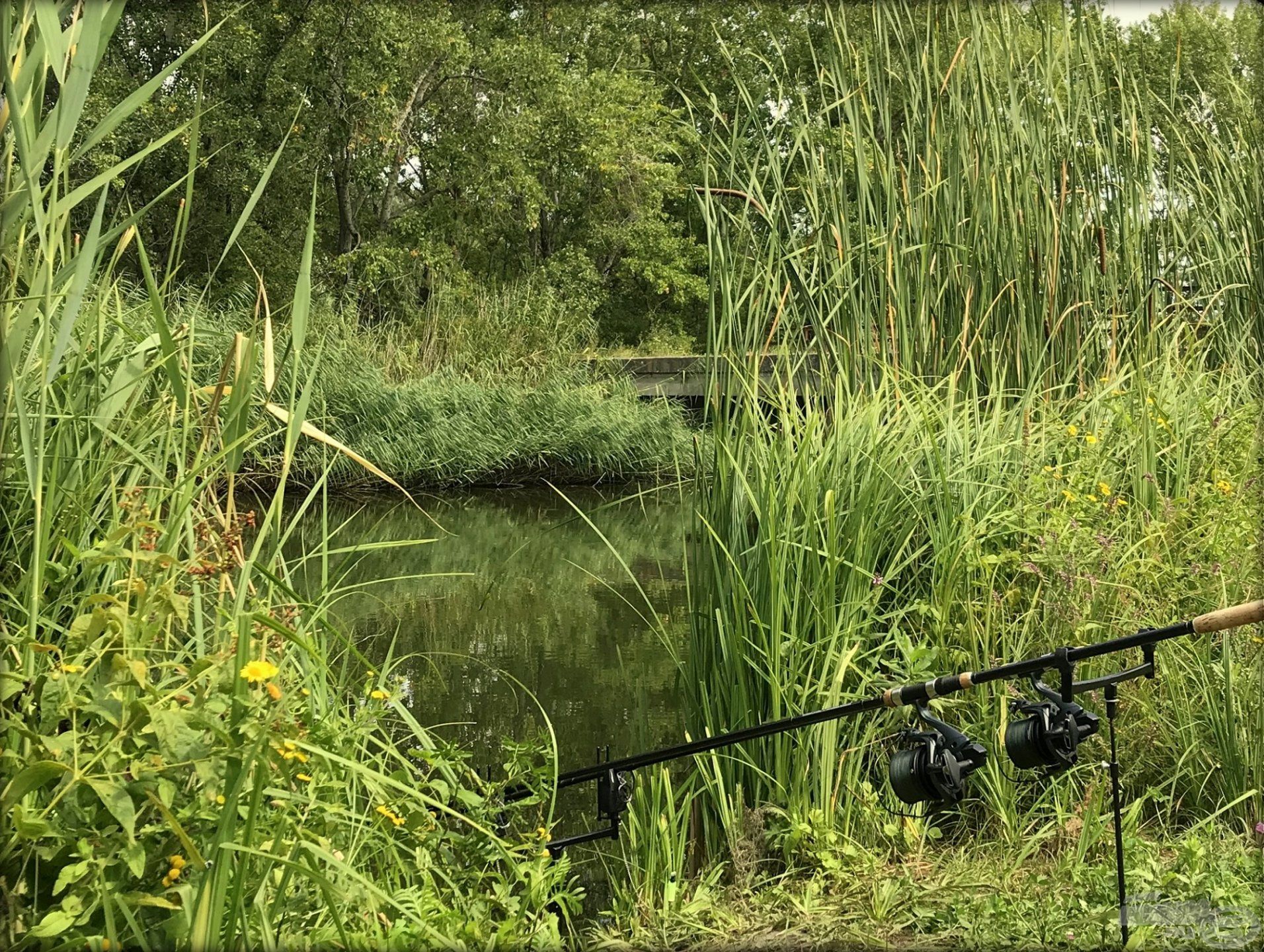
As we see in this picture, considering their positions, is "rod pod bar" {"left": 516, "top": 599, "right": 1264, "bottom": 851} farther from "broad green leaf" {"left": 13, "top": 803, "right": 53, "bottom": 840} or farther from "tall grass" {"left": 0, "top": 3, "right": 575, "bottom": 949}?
"broad green leaf" {"left": 13, "top": 803, "right": 53, "bottom": 840}

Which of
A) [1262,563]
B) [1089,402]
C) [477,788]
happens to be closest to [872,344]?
[1089,402]

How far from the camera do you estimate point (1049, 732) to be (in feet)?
5.40

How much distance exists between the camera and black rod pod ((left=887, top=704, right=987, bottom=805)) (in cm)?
172

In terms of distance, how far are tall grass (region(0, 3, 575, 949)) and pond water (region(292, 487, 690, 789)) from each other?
33 cm

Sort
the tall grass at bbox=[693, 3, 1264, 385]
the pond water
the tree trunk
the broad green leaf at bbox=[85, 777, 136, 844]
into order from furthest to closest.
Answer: the tree trunk
the pond water
the tall grass at bbox=[693, 3, 1264, 385]
the broad green leaf at bbox=[85, 777, 136, 844]

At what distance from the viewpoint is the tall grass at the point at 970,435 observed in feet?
8.84

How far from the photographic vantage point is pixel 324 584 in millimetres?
2100

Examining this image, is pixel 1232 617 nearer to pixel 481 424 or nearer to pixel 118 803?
pixel 118 803

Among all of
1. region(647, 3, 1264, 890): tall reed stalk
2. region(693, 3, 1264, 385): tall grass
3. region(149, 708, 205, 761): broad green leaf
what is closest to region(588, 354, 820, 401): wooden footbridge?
region(693, 3, 1264, 385): tall grass

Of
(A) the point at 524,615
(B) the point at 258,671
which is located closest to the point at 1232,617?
(B) the point at 258,671

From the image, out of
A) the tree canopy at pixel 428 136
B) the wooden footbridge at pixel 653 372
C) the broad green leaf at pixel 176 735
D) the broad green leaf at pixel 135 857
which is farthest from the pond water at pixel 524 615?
the tree canopy at pixel 428 136

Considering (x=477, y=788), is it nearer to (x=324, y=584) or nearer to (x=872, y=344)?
(x=324, y=584)

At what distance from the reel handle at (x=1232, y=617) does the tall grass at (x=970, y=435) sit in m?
1.08

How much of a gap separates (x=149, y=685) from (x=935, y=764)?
3.43ft
